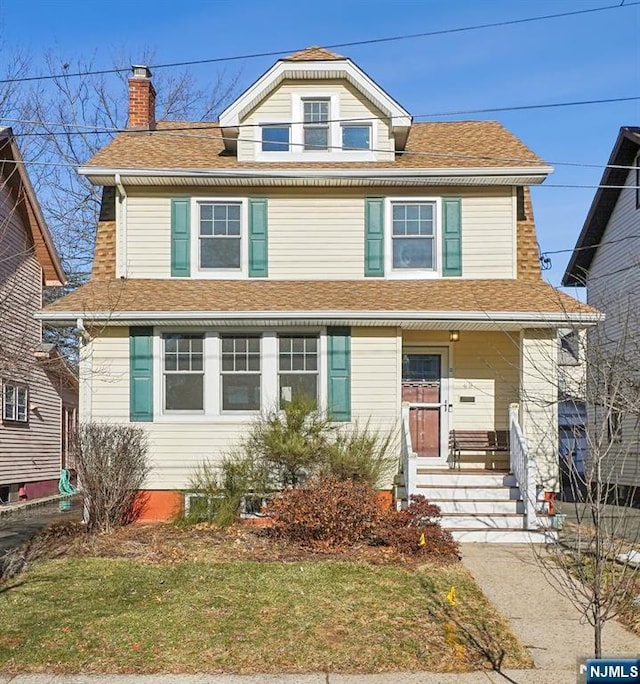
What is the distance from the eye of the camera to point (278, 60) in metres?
14.6

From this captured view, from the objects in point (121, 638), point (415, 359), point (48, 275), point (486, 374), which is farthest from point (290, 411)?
point (48, 275)

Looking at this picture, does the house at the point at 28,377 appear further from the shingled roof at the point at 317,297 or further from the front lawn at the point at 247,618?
the front lawn at the point at 247,618

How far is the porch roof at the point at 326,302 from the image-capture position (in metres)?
12.9

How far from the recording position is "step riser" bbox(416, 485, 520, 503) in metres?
12.5

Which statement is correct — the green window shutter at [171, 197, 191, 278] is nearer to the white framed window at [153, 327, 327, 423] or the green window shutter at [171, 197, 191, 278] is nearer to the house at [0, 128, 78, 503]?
the white framed window at [153, 327, 327, 423]

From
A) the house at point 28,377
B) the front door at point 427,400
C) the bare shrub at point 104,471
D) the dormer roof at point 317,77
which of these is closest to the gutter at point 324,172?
A: the dormer roof at point 317,77

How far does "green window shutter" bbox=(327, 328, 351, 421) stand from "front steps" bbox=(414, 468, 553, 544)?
1639mm

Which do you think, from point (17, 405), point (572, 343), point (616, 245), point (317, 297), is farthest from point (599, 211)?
point (17, 405)

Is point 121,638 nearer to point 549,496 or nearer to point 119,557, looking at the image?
point 119,557

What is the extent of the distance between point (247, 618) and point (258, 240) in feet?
26.2

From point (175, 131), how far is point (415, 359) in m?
6.88

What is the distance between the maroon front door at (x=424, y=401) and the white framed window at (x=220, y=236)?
359cm

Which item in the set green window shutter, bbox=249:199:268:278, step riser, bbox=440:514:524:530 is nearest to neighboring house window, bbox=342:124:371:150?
green window shutter, bbox=249:199:268:278

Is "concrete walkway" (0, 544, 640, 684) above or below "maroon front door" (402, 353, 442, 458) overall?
below
